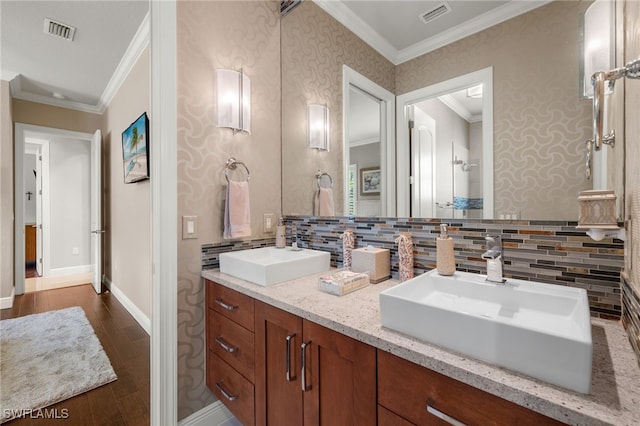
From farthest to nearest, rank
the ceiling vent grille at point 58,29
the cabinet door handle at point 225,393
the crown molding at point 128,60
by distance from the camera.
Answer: the crown molding at point 128,60 → the ceiling vent grille at point 58,29 → the cabinet door handle at point 225,393

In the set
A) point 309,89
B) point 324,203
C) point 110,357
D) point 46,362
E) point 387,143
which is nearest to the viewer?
point 387,143

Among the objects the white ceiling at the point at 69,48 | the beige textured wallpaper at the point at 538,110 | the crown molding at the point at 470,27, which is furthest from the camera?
the white ceiling at the point at 69,48

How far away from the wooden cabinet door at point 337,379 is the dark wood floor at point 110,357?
1350mm

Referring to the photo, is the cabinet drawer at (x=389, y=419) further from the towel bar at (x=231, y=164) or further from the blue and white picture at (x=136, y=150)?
the blue and white picture at (x=136, y=150)

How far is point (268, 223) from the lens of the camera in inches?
72.7

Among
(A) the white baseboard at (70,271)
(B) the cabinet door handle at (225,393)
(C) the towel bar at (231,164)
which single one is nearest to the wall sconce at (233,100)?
(C) the towel bar at (231,164)

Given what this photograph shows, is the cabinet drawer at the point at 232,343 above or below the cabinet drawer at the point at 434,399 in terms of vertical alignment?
below

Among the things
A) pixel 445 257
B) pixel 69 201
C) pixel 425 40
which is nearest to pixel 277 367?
pixel 445 257

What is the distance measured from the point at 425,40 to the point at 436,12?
120mm

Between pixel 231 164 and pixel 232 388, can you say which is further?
pixel 231 164

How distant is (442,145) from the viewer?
1.25 metres

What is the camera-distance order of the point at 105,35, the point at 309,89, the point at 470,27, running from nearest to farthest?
Result: the point at 470,27 → the point at 309,89 → the point at 105,35

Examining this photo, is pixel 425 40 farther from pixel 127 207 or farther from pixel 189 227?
pixel 127 207

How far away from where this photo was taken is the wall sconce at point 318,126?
5.81 ft
